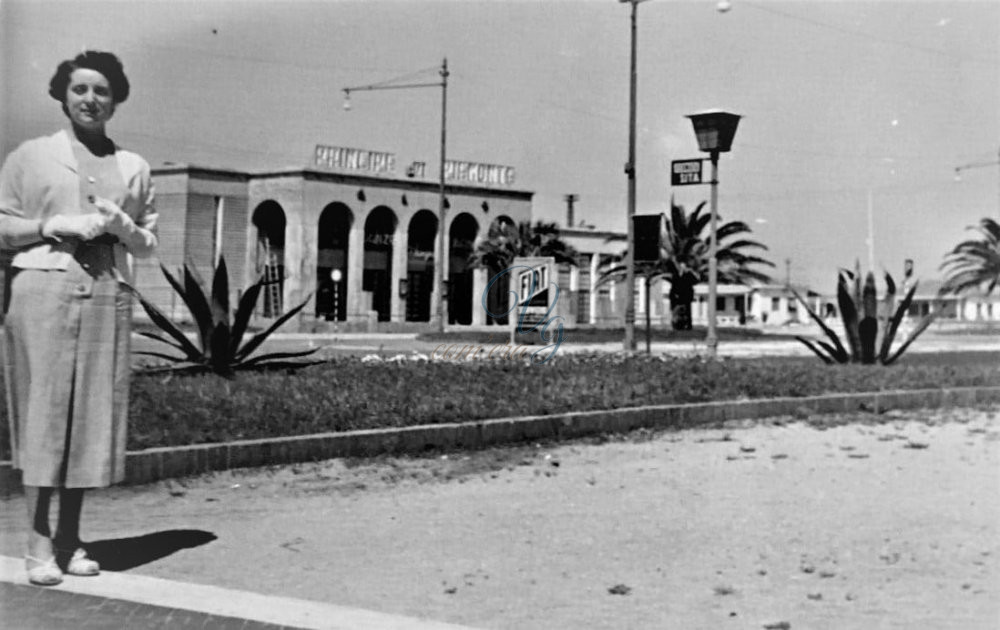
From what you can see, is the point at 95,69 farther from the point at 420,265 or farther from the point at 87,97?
the point at 420,265

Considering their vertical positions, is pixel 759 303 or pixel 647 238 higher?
pixel 759 303

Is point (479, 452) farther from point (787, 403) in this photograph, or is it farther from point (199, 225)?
point (199, 225)

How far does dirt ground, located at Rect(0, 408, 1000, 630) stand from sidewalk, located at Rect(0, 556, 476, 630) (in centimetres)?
29

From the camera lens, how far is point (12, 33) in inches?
160

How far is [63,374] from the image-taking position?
419cm

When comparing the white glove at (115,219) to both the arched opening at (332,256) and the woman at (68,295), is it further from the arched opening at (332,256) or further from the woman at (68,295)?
the arched opening at (332,256)

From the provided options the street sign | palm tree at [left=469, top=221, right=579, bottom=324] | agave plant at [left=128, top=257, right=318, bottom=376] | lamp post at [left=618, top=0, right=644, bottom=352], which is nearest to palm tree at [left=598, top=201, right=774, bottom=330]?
palm tree at [left=469, top=221, right=579, bottom=324]

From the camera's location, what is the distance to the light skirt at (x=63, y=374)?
4164 millimetres

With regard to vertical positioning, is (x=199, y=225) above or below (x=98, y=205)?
above

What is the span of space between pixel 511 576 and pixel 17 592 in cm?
199

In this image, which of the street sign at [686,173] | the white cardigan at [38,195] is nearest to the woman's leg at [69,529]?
the white cardigan at [38,195]

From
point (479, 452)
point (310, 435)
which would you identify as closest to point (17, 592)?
point (310, 435)

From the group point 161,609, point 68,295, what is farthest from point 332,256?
point 161,609

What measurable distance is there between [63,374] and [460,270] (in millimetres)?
58126
